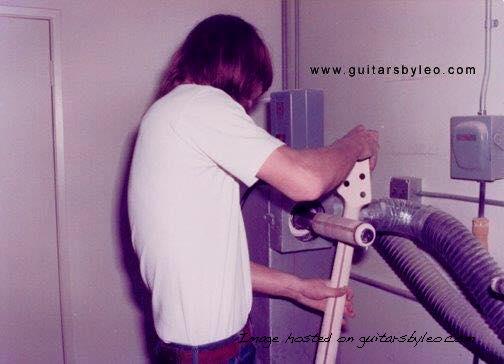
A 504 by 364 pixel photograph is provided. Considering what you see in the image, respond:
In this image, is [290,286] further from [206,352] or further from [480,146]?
[480,146]

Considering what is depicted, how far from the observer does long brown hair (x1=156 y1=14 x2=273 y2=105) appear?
1.43m

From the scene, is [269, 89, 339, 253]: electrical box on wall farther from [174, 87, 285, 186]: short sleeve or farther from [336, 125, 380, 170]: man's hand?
[174, 87, 285, 186]: short sleeve

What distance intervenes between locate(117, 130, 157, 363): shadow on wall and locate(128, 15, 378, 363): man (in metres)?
1.23

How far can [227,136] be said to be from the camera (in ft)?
4.07

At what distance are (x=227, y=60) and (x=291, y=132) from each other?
2.18ft

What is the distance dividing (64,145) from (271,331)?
125cm

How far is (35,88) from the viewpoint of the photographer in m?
2.42

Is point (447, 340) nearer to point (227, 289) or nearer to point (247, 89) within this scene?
point (227, 289)

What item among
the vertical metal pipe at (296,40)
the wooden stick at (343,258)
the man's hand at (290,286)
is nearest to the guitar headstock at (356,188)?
the wooden stick at (343,258)

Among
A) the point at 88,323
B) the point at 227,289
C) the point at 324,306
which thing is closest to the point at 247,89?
the point at 227,289

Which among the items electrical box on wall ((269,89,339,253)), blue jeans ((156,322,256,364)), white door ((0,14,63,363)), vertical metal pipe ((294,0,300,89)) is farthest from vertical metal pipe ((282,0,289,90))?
blue jeans ((156,322,256,364))

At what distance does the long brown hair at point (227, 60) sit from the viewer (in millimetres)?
1429

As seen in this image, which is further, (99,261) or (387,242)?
(99,261)

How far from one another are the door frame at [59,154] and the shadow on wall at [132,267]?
0.26 meters
